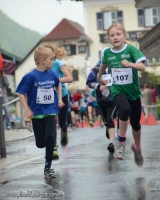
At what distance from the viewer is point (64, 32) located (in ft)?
266

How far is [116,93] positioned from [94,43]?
6109cm

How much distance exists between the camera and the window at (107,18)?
69.2 meters

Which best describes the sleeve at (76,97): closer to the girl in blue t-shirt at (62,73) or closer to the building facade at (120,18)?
the girl in blue t-shirt at (62,73)

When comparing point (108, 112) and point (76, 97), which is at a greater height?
point (108, 112)

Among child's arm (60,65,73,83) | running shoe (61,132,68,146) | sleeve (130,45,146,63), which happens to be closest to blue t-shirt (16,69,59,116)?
sleeve (130,45,146,63)

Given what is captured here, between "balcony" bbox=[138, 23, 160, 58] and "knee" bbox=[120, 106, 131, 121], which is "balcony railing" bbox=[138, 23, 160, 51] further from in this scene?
"knee" bbox=[120, 106, 131, 121]

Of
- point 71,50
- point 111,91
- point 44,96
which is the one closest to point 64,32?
point 71,50

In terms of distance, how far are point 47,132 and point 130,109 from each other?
1.11m

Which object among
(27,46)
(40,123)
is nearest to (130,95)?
(40,123)

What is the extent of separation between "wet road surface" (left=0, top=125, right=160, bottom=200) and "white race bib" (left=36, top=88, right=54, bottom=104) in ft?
2.77

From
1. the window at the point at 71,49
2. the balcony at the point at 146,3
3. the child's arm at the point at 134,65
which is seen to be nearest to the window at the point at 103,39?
the window at the point at 71,49

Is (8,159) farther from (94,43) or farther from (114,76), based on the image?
(94,43)

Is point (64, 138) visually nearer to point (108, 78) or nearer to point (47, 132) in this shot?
point (108, 78)

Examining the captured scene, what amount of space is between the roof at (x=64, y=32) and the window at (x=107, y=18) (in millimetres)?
9989
